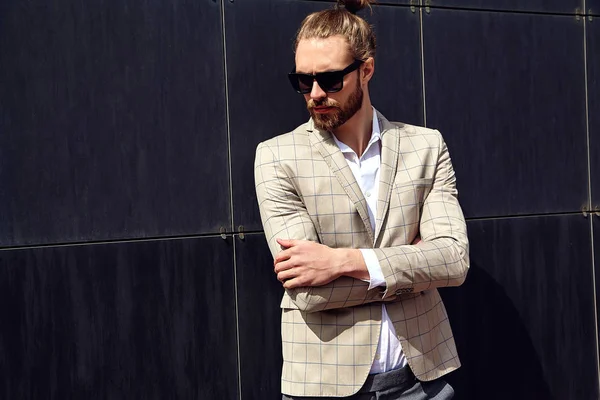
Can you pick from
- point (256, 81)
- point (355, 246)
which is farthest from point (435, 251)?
point (256, 81)

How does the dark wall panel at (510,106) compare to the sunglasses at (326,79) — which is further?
the dark wall panel at (510,106)

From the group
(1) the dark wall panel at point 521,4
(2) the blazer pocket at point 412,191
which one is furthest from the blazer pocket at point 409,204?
(1) the dark wall panel at point 521,4

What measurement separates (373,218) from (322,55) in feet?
2.20

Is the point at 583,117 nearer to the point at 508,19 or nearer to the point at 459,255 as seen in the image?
the point at 508,19

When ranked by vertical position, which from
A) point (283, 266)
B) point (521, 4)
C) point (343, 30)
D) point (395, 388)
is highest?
point (521, 4)

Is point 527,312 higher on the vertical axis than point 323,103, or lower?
lower

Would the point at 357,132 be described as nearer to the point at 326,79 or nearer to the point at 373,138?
the point at 373,138

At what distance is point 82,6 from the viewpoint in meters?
4.05

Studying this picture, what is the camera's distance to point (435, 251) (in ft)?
11.4

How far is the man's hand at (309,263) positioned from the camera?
3.33 metres

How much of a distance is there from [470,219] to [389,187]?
1.50 meters

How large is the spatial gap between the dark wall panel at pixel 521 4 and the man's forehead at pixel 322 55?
1473 millimetres

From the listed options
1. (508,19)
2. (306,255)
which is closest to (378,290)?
(306,255)

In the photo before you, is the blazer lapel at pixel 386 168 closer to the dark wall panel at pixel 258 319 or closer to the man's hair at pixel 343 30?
the man's hair at pixel 343 30
